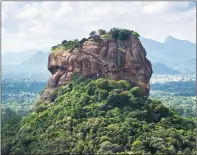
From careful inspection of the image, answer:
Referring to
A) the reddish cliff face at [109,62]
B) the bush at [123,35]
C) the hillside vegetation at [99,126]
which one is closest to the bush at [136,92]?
the hillside vegetation at [99,126]

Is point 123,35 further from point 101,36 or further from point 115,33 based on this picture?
point 101,36

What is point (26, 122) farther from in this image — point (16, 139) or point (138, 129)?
point (138, 129)

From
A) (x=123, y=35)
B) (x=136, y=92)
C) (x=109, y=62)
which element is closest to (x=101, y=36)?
(x=123, y=35)

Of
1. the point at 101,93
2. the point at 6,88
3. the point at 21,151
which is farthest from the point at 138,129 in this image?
the point at 6,88

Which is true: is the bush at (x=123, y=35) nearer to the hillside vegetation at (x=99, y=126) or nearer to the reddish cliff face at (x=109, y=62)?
the reddish cliff face at (x=109, y=62)

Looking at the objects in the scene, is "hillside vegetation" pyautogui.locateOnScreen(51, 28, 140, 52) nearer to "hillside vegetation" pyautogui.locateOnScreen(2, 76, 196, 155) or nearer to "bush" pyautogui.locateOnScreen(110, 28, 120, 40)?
"bush" pyautogui.locateOnScreen(110, 28, 120, 40)
